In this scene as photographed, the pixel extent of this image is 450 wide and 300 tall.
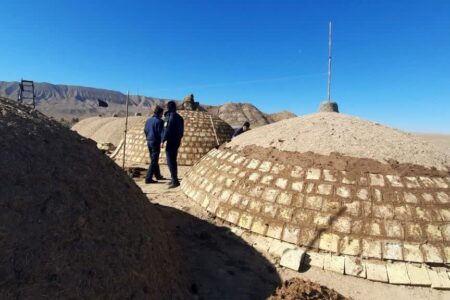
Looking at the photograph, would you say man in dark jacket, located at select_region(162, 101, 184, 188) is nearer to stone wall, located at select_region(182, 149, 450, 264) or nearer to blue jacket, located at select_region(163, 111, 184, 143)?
blue jacket, located at select_region(163, 111, 184, 143)

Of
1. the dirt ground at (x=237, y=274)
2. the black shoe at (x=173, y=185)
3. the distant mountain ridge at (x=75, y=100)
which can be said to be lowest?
the dirt ground at (x=237, y=274)

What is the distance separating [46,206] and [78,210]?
27 cm

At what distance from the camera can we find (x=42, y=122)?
3664 millimetres

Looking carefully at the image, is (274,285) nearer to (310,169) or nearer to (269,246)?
(269,246)

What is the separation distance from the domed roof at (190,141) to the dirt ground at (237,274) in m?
6.99

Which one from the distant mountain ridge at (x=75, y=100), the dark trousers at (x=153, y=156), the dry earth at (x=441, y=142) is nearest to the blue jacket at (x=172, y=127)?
the dark trousers at (x=153, y=156)

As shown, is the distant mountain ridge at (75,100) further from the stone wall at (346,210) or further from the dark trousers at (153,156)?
the stone wall at (346,210)

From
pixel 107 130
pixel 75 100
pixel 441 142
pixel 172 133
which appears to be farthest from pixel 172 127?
pixel 75 100

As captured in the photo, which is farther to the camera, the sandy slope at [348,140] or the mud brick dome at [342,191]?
→ the sandy slope at [348,140]

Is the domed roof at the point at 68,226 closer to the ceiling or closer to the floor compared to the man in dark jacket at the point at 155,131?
closer to the floor

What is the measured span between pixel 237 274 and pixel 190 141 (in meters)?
8.94

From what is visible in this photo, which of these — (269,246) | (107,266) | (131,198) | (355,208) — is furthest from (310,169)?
(107,266)

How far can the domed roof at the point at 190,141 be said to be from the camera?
1291cm

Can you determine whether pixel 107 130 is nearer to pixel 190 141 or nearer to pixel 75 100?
pixel 190 141
